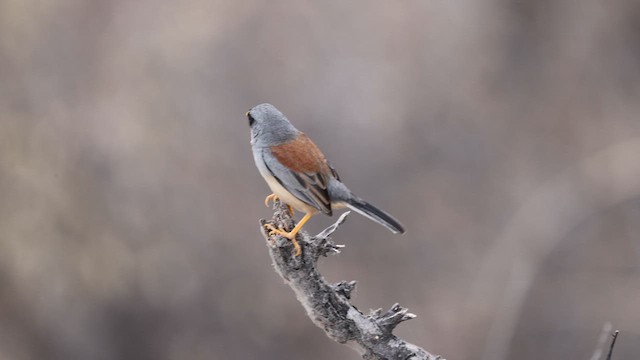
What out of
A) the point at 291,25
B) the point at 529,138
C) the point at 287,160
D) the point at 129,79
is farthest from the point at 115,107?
the point at 287,160

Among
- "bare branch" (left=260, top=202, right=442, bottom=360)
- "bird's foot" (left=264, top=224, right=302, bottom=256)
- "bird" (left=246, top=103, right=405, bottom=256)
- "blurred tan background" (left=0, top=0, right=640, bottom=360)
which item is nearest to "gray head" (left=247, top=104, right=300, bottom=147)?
"bird" (left=246, top=103, right=405, bottom=256)

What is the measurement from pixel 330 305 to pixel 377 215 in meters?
0.62

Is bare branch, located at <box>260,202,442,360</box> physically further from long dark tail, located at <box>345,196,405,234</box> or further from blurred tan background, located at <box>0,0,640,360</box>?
blurred tan background, located at <box>0,0,640,360</box>

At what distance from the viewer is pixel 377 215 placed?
18.5 feet

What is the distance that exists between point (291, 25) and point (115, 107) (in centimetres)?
260

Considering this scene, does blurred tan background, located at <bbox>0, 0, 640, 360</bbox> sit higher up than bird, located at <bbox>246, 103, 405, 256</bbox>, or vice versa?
blurred tan background, located at <bbox>0, 0, 640, 360</bbox>

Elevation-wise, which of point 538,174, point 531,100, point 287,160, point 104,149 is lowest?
point 287,160

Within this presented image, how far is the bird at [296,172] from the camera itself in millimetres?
5555

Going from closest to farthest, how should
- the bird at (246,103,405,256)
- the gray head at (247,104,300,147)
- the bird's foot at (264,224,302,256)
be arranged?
1. the bird's foot at (264,224,302,256)
2. the bird at (246,103,405,256)
3. the gray head at (247,104,300,147)

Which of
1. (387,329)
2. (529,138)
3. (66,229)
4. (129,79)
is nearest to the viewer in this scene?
(387,329)

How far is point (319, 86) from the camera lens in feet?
42.0

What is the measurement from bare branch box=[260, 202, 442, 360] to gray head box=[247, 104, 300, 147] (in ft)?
1.57

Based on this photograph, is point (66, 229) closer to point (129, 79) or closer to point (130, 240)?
point (130, 240)

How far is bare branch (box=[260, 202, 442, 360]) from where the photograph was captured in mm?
5266
